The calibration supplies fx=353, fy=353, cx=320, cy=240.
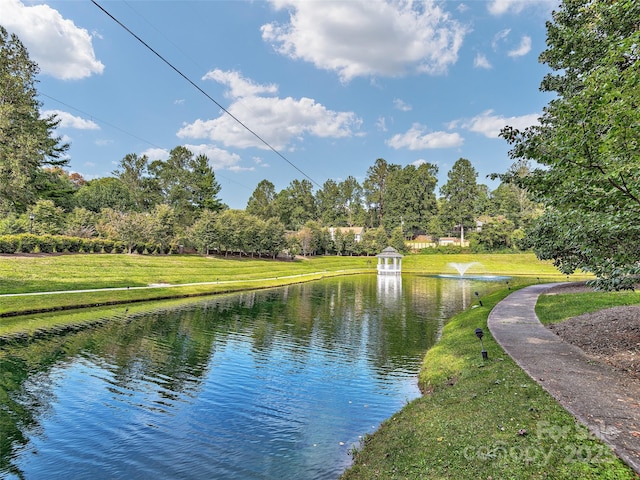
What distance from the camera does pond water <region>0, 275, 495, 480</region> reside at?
673 cm

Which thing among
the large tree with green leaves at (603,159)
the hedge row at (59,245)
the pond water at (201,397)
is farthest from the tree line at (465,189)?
the pond water at (201,397)

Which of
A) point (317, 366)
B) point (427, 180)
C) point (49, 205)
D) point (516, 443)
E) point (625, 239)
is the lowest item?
point (317, 366)

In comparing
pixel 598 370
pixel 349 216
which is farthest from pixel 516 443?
pixel 349 216

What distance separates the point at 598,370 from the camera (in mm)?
9070

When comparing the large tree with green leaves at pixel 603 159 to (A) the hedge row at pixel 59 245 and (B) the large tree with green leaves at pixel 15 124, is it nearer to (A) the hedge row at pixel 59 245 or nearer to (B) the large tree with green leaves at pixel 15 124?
(B) the large tree with green leaves at pixel 15 124

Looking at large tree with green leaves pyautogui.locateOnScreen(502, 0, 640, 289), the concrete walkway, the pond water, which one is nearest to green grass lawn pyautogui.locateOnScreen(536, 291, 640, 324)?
the concrete walkway

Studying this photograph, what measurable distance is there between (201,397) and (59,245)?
41772 mm

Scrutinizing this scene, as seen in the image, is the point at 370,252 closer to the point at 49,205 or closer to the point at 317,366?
the point at 49,205

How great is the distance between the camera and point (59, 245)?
135ft

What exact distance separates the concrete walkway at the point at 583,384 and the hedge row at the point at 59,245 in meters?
43.9

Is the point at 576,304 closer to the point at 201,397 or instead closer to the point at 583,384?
the point at 583,384

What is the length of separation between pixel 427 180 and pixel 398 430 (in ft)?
320

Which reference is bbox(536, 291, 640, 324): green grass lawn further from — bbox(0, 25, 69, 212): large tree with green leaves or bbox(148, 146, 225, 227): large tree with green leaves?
bbox(148, 146, 225, 227): large tree with green leaves

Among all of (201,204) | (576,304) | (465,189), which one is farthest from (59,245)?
(465,189)
